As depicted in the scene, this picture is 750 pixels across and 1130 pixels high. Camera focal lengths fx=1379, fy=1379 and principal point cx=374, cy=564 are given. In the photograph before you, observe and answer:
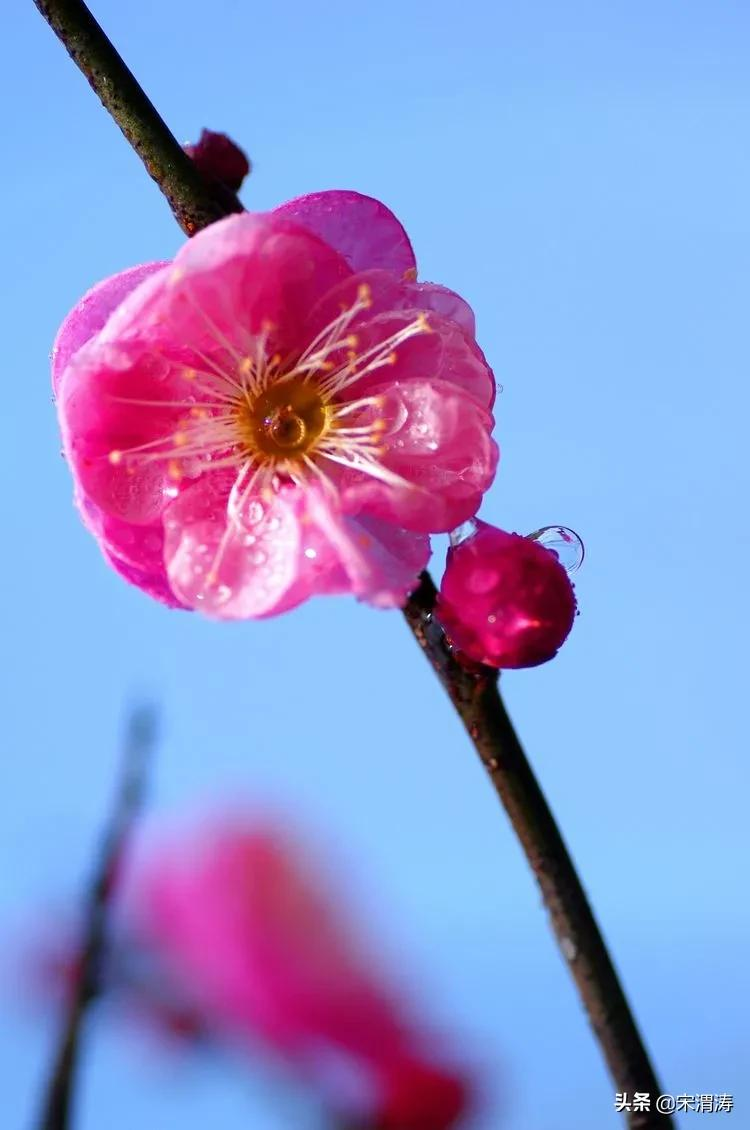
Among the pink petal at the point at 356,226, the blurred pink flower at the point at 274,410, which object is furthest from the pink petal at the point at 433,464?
the pink petal at the point at 356,226

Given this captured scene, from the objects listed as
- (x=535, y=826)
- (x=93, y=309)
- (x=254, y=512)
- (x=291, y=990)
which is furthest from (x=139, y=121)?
(x=291, y=990)

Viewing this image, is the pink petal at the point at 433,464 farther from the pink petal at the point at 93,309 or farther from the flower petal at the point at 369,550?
the pink petal at the point at 93,309

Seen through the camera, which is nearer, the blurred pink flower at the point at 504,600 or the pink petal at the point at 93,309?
the blurred pink flower at the point at 504,600

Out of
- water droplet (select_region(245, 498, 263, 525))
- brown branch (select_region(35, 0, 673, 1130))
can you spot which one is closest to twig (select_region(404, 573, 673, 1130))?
brown branch (select_region(35, 0, 673, 1130))

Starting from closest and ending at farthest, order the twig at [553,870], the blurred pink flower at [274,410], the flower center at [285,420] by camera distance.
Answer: the twig at [553,870] < the blurred pink flower at [274,410] < the flower center at [285,420]

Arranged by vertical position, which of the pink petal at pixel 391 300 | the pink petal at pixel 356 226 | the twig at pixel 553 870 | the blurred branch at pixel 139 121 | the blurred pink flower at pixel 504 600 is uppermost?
the blurred branch at pixel 139 121

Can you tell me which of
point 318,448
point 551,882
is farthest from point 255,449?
point 551,882

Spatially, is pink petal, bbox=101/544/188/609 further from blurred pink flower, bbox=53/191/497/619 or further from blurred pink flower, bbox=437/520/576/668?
blurred pink flower, bbox=437/520/576/668
